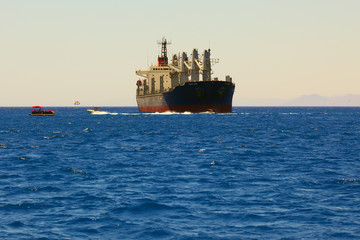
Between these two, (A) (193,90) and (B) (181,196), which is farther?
(A) (193,90)

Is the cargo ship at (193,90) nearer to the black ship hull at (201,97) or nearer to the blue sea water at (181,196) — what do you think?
the black ship hull at (201,97)

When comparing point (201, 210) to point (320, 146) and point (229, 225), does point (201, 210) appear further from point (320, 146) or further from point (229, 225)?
point (320, 146)

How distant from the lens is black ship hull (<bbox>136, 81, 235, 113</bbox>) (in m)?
93.6

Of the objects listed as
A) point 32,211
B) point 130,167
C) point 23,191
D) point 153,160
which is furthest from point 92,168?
point 32,211

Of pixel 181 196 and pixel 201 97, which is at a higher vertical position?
pixel 201 97

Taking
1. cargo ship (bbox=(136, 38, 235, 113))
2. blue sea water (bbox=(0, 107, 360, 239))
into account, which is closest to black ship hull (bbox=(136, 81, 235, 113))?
Answer: cargo ship (bbox=(136, 38, 235, 113))

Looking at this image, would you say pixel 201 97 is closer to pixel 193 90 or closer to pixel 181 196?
pixel 193 90

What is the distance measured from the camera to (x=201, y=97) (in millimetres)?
95875

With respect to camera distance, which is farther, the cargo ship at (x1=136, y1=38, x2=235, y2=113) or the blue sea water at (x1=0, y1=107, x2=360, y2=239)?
the cargo ship at (x1=136, y1=38, x2=235, y2=113)

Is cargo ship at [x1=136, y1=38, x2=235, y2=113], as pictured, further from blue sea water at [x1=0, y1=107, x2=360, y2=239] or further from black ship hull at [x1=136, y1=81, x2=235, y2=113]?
blue sea water at [x1=0, y1=107, x2=360, y2=239]

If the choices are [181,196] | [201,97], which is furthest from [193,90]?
[181,196]

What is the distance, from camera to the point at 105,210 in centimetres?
1562

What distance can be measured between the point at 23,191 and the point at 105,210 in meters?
5.40

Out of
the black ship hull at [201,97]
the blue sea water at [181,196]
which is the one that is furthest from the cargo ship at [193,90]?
the blue sea water at [181,196]
